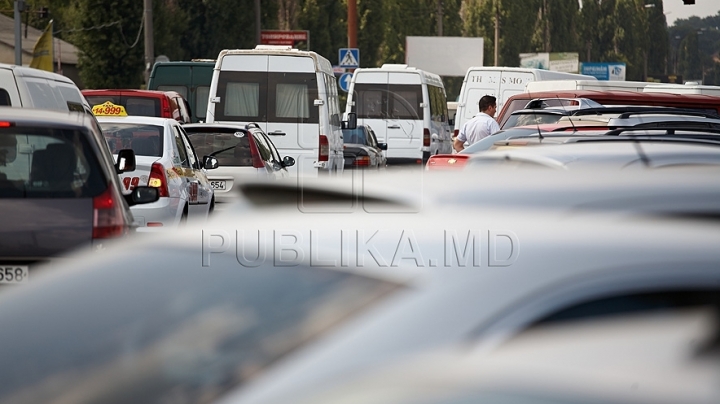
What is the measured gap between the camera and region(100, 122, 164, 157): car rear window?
40.9 feet

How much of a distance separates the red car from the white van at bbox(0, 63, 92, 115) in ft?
33.1

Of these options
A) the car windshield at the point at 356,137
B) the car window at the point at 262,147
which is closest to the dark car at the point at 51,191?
the car window at the point at 262,147

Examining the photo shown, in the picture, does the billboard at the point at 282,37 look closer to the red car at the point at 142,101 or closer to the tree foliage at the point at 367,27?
the tree foliage at the point at 367,27

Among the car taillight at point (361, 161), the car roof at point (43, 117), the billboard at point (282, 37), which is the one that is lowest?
the car taillight at point (361, 161)

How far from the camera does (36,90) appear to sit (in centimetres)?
1027

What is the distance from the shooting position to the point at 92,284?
2.76m

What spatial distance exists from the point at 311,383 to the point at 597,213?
88 centimetres

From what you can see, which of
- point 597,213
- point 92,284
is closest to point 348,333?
point 597,213

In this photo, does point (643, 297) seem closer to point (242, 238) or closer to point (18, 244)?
point (242, 238)

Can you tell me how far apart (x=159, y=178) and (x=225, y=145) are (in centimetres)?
418

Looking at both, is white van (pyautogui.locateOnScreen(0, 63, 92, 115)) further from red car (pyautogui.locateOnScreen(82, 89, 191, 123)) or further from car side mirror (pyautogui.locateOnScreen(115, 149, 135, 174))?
red car (pyautogui.locateOnScreen(82, 89, 191, 123))

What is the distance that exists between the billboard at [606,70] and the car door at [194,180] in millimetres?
81551

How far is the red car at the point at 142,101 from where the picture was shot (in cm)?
2152

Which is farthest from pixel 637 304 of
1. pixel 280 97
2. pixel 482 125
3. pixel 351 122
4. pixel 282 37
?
pixel 282 37
